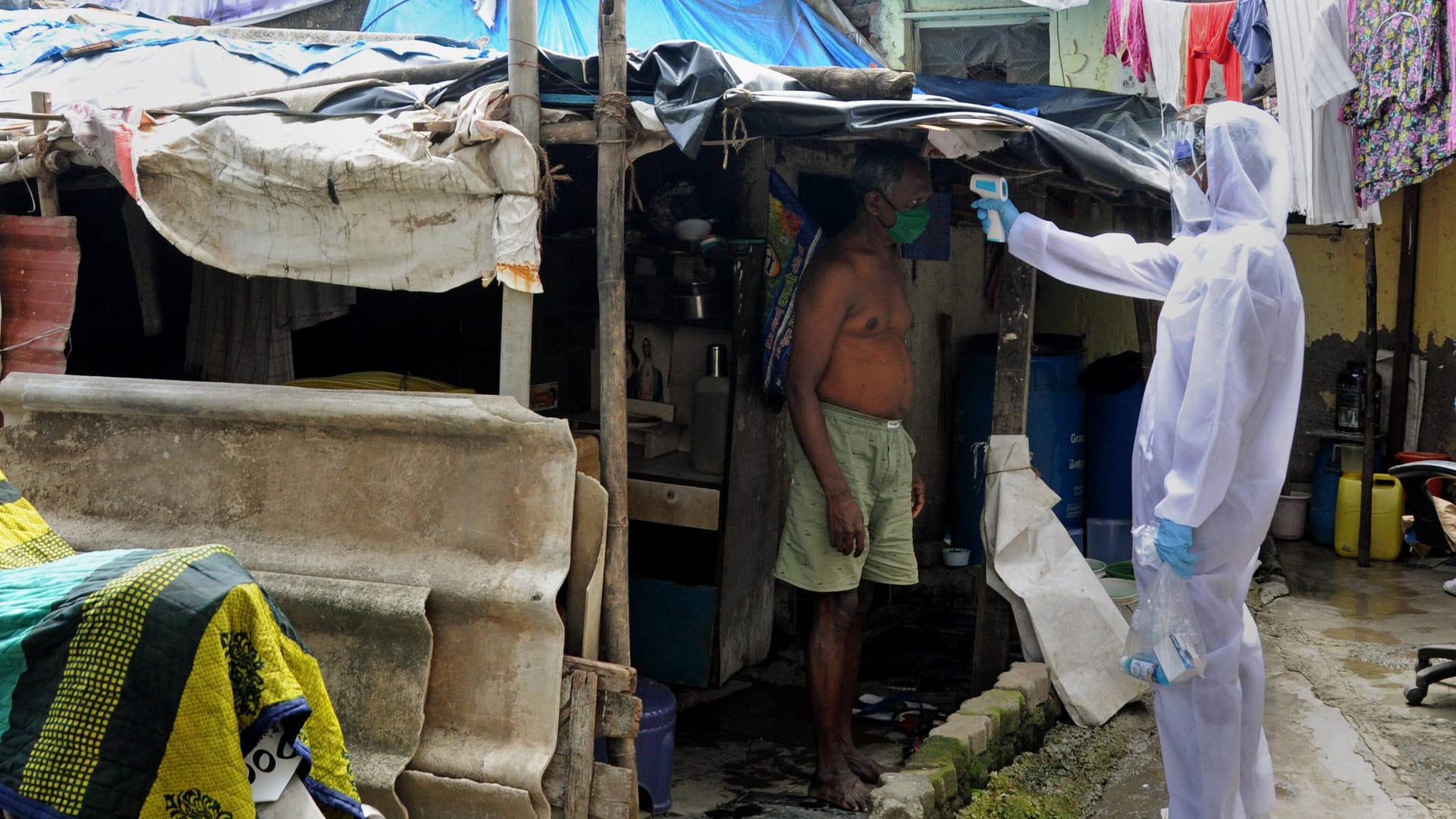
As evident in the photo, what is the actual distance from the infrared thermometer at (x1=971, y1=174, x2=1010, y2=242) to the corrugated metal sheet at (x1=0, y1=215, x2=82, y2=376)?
12.1 feet

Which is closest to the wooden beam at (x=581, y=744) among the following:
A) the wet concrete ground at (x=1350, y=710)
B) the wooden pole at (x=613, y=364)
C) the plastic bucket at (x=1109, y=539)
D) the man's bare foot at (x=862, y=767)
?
the wooden pole at (x=613, y=364)

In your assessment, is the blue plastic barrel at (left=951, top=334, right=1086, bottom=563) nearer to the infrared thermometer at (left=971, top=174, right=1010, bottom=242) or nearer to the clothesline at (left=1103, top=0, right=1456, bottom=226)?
the clothesline at (left=1103, top=0, right=1456, bottom=226)

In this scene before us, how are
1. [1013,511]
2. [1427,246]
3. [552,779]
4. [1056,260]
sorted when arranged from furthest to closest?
[1427,246]
[1013,511]
[1056,260]
[552,779]

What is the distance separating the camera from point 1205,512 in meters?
4.04

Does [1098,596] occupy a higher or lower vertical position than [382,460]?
lower

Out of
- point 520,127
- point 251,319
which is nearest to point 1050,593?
point 520,127

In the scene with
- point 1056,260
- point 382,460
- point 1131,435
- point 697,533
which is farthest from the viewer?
point 1131,435

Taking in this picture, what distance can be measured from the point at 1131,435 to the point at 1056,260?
12.0ft

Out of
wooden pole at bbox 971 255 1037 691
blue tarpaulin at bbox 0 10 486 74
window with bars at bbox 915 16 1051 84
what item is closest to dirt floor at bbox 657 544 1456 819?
wooden pole at bbox 971 255 1037 691

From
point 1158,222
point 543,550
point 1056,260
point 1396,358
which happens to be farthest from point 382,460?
point 1396,358

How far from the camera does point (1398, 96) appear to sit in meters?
6.18

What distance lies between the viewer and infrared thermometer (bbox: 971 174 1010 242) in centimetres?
471

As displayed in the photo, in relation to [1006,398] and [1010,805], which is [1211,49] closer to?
[1006,398]

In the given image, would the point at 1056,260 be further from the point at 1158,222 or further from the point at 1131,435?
the point at 1131,435
